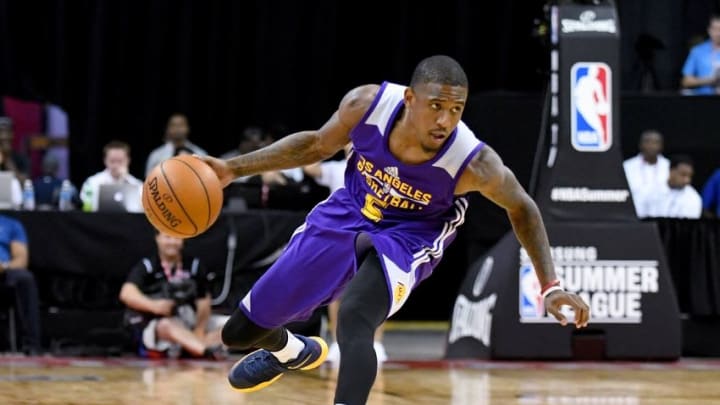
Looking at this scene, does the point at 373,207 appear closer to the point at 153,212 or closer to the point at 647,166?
the point at 153,212

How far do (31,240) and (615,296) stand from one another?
15.0 ft

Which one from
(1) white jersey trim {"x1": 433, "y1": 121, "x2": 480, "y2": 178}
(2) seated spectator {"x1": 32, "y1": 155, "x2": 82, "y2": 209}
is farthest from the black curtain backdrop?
(1) white jersey trim {"x1": 433, "y1": 121, "x2": 480, "y2": 178}

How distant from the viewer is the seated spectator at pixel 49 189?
11547 millimetres

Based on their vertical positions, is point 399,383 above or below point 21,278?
below

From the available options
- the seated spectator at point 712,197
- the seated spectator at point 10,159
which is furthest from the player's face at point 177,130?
the seated spectator at point 712,197

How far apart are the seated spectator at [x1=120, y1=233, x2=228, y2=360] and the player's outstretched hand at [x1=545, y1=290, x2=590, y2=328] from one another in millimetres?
5057

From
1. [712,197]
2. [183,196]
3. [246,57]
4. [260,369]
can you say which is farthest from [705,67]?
[183,196]

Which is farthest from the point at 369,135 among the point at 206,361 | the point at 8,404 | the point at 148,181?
the point at 206,361

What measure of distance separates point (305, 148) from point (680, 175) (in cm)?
640

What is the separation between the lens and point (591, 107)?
9.88 m

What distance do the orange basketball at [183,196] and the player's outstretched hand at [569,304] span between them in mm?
1403

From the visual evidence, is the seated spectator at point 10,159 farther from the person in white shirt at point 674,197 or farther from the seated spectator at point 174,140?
the person in white shirt at point 674,197

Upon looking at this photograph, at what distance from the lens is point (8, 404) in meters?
6.86

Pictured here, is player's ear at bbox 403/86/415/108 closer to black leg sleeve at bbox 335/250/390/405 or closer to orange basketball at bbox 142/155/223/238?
black leg sleeve at bbox 335/250/390/405
